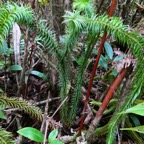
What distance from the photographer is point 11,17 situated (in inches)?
38.3

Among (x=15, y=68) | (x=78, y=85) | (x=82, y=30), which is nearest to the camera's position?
(x=82, y=30)

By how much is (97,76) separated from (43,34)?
2.45 feet

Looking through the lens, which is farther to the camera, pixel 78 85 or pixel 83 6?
pixel 78 85

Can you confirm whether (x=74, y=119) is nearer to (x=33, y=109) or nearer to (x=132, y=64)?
(x=33, y=109)

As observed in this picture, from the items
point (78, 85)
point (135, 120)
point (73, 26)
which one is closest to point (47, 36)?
point (73, 26)

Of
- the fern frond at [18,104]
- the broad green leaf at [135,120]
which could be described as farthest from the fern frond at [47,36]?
the broad green leaf at [135,120]

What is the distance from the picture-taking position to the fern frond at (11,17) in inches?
37.8

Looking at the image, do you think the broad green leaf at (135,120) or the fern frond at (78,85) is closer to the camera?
the fern frond at (78,85)

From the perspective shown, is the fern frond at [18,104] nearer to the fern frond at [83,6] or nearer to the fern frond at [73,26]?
the fern frond at [73,26]

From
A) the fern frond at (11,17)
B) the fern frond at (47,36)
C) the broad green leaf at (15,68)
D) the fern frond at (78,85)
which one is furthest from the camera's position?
the broad green leaf at (15,68)

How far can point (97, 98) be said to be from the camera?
161 cm

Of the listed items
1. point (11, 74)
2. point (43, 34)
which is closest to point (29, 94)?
point (11, 74)

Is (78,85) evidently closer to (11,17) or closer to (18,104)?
(18,104)

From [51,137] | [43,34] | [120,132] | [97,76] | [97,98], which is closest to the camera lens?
[51,137]
